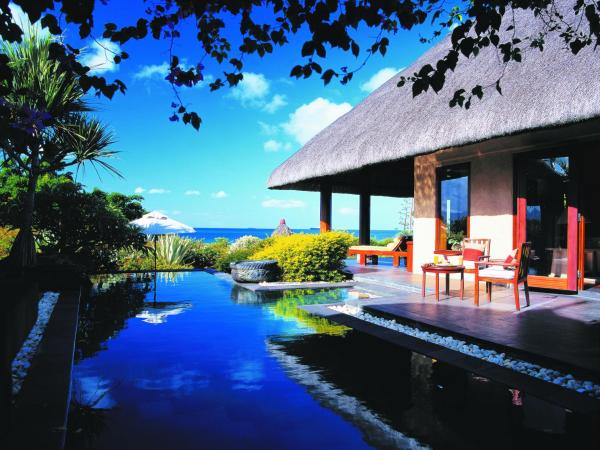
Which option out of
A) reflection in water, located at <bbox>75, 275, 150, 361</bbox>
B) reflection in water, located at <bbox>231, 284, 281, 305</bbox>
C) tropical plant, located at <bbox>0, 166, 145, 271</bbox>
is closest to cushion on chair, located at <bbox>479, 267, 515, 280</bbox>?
reflection in water, located at <bbox>231, 284, 281, 305</bbox>

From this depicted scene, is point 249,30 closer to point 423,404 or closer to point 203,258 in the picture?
point 423,404

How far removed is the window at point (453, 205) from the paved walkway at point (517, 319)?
4.94 feet

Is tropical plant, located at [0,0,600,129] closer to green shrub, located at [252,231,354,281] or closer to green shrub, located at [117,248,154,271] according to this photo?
green shrub, located at [252,231,354,281]

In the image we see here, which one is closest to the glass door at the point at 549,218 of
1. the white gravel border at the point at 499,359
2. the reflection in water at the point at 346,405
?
the white gravel border at the point at 499,359

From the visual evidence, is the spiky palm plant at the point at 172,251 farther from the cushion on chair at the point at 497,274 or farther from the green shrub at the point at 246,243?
the cushion on chair at the point at 497,274

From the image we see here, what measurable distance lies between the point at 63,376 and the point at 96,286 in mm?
5659

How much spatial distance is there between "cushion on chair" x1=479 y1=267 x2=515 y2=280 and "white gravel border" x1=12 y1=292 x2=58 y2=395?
5173 mm

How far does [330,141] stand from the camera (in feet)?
34.6

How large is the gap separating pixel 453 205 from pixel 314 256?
2949 millimetres

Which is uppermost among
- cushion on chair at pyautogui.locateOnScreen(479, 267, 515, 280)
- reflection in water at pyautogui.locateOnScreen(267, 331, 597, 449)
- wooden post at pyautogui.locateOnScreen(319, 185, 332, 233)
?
wooden post at pyautogui.locateOnScreen(319, 185, 332, 233)

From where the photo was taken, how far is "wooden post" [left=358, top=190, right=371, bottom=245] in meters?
12.1

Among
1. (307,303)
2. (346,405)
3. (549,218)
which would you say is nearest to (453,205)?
(549,218)

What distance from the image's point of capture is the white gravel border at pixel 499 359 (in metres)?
3.10

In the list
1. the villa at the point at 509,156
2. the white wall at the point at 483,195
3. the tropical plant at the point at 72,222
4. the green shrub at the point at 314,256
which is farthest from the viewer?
the tropical plant at the point at 72,222
